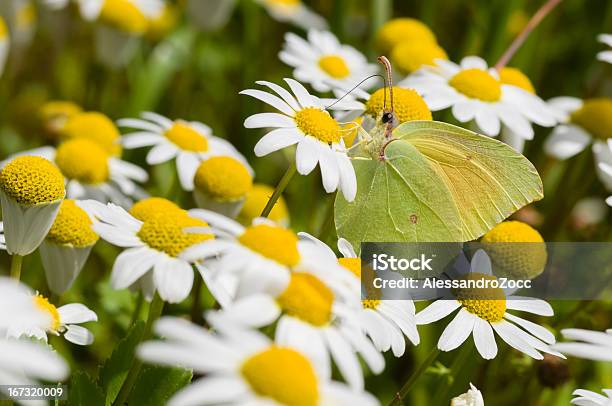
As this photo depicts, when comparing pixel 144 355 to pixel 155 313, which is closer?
pixel 144 355

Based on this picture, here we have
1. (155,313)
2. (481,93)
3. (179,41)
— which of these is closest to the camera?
(155,313)

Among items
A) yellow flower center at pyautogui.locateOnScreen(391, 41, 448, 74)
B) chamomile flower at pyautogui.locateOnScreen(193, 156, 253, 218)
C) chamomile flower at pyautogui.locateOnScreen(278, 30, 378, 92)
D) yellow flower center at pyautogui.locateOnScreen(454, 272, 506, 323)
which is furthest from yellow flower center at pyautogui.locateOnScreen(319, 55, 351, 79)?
yellow flower center at pyautogui.locateOnScreen(454, 272, 506, 323)

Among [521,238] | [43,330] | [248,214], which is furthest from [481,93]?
[43,330]

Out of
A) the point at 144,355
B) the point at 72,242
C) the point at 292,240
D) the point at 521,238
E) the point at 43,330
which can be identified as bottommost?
the point at 43,330

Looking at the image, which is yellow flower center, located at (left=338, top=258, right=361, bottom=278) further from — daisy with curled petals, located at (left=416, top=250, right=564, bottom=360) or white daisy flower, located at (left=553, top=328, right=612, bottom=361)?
white daisy flower, located at (left=553, top=328, right=612, bottom=361)

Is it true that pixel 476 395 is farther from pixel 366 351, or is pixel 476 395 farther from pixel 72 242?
pixel 72 242

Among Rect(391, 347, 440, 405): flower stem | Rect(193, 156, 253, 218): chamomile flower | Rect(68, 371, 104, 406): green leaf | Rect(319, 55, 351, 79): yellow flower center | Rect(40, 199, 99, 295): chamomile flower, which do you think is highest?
Rect(319, 55, 351, 79): yellow flower center

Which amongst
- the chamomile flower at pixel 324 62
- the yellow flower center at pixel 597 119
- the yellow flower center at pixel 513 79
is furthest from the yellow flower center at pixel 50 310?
the yellow flower center at pixel 597 119
